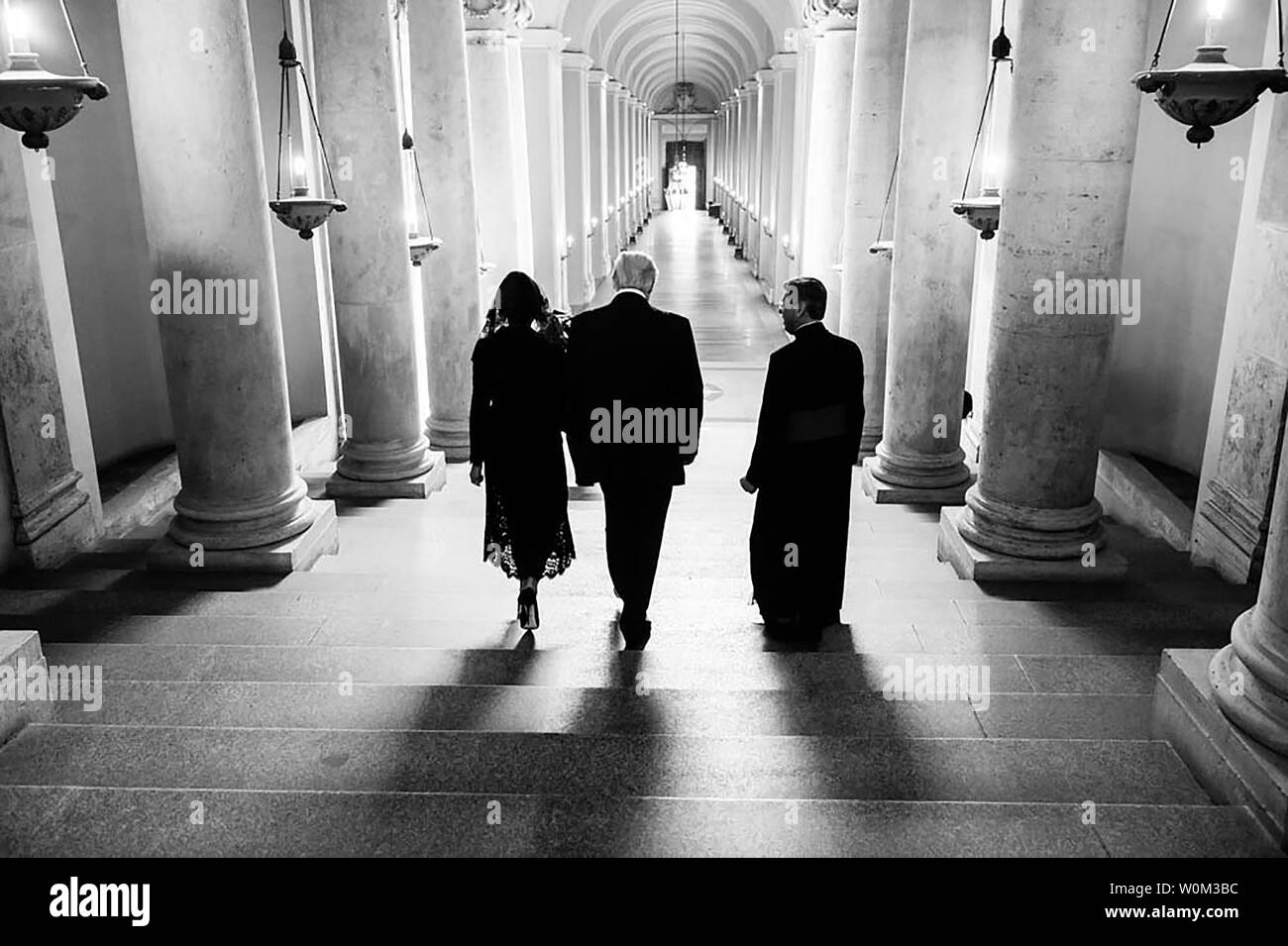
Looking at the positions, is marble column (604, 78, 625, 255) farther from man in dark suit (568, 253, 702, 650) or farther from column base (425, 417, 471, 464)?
man in dark suit (568, 253, 702, 650)

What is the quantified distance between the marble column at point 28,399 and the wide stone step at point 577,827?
3228 millimetres

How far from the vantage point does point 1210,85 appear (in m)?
4.34

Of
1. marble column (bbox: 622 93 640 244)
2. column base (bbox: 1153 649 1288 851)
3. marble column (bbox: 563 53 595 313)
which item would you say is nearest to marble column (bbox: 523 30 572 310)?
marble column (bbox: 563 53 595 313)

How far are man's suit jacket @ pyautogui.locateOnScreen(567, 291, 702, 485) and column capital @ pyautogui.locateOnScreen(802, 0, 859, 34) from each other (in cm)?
748

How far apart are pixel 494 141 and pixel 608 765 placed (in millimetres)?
10803

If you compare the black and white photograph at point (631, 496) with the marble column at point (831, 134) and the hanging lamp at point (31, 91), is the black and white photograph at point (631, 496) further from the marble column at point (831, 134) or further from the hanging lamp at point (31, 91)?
the marble column at point (831, 134)

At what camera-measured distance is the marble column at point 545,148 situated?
731 inches

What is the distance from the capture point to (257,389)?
6.02 meters

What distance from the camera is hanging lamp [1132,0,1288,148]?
14.0 feet

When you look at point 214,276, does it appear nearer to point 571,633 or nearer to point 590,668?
point 571,633

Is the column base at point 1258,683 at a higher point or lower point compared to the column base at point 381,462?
higher

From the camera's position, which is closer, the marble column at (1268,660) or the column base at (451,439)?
the marble column at (1268,660)

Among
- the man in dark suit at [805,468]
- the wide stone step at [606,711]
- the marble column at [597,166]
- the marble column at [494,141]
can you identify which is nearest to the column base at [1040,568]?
the man in dark suit at [805,468]

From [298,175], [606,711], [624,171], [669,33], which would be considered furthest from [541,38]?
[669,33]
